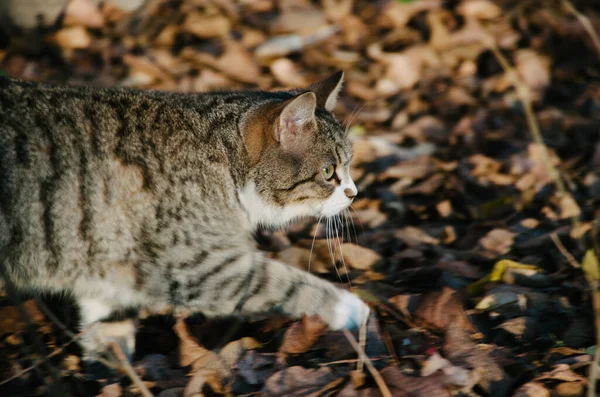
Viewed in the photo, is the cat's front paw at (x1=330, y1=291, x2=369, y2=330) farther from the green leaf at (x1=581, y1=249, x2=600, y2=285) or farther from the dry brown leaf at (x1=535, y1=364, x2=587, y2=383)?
the green leaf at (x1=581, y1=249, x2=600, y2=285)

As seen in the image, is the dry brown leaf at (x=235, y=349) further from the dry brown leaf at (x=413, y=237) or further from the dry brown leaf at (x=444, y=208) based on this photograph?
the dry brown leaf at (x=444, y=208)

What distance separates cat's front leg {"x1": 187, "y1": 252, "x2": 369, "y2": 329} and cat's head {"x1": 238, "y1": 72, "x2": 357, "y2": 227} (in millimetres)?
313

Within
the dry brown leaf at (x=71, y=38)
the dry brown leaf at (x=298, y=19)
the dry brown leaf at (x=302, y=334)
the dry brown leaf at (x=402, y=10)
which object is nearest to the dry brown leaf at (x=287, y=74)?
the dry brown leaf at (x=298, y=19)

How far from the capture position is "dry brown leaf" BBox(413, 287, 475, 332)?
10.5 ft

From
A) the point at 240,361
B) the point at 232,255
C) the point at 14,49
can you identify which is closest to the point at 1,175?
the point at 232,255

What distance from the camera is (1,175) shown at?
9.89 ft

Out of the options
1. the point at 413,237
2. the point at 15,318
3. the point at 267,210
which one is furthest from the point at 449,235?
the point at 15,318

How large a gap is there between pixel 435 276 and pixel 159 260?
1.46m

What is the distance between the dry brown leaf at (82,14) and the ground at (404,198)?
17mm

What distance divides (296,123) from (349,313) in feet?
3.20

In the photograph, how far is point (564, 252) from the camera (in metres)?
3.73

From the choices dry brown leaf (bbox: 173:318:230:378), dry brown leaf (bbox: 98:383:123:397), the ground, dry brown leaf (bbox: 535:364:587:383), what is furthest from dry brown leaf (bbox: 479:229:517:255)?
dry brown leaf (bbox: 98:383:123:397)

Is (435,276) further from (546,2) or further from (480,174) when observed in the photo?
(546,2)

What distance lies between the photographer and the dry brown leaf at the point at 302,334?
3131mm
